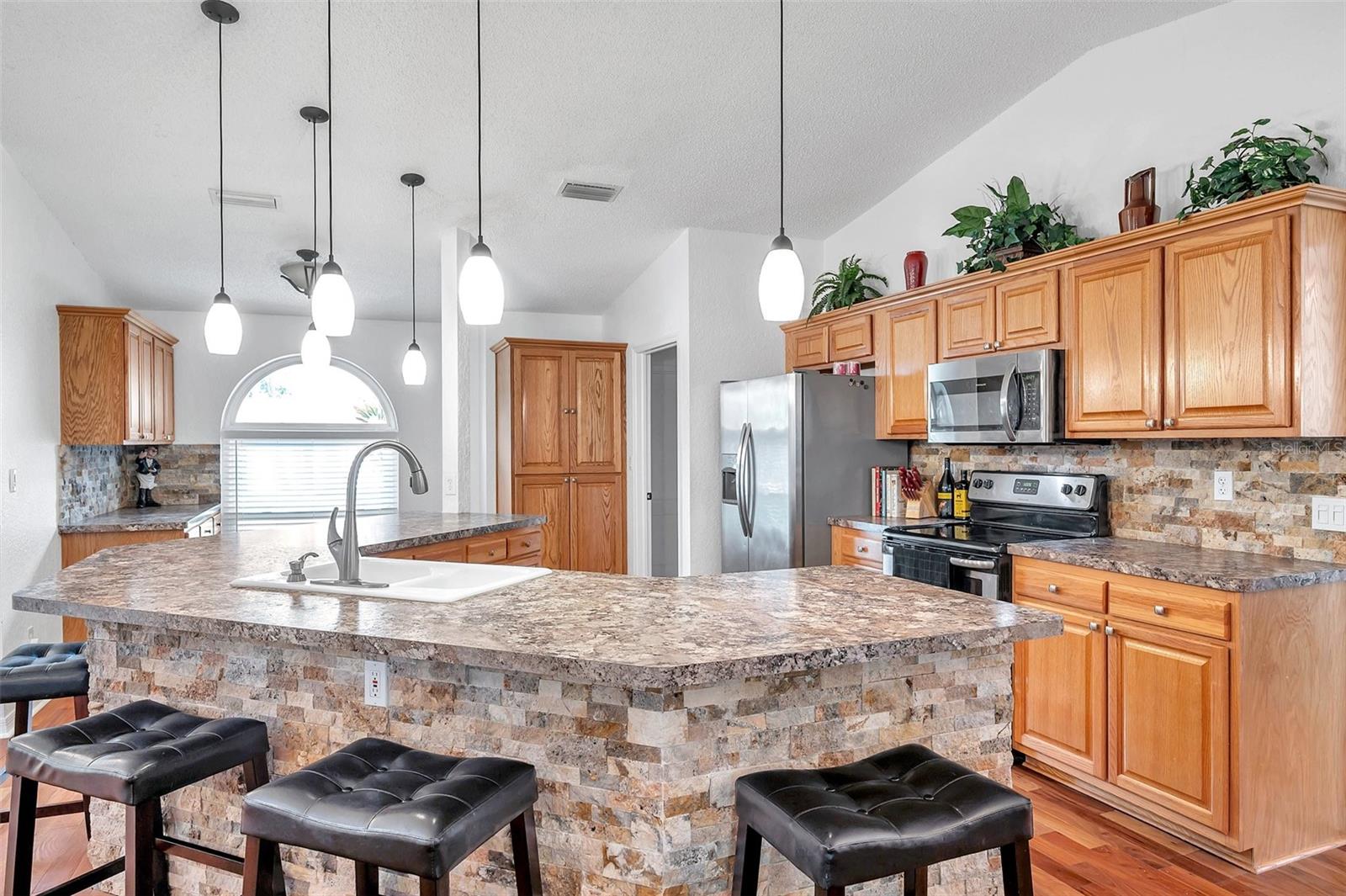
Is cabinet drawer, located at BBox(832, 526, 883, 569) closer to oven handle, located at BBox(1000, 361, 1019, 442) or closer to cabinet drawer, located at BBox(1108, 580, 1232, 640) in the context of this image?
oven handle, located at BBox(1000, 361, 1019, 442)

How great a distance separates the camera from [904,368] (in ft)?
13.5

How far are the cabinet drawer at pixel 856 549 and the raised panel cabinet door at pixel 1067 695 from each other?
2.88 ft

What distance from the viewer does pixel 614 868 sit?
5.05ft

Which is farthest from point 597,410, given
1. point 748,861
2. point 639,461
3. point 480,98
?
point 748,861

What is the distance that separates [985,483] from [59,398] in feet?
16.8

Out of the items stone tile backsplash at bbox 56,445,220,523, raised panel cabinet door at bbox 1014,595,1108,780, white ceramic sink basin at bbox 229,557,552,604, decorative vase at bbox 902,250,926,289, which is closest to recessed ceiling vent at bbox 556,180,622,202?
decorative vase at bbox 902,250,926,289

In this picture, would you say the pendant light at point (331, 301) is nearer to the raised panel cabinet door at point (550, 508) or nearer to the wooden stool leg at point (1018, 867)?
the wooden stool leg at point (1018, 867)

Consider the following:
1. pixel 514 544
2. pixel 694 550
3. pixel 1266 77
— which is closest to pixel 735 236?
pixel 694 550

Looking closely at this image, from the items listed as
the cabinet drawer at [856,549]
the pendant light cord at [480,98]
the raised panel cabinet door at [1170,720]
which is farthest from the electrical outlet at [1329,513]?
the pendant light cord at [480,98]

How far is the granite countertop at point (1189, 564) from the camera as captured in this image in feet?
7.61

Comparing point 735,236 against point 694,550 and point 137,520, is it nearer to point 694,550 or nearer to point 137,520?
point 694,550

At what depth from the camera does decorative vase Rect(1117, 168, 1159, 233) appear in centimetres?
295

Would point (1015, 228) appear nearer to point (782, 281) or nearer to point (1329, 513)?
point (1329, 513)

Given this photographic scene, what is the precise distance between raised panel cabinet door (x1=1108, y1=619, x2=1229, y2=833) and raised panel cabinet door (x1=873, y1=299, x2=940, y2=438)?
64.5 inches
